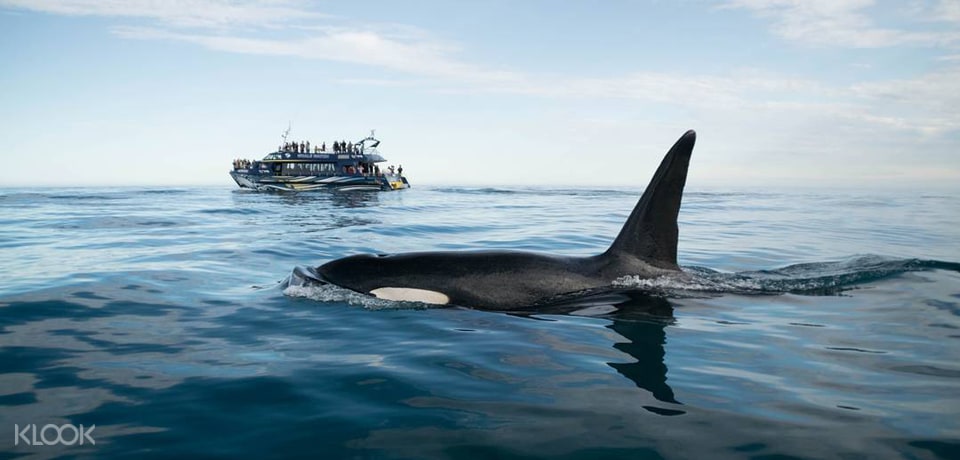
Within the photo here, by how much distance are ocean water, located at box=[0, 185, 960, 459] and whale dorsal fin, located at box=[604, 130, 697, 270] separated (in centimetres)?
41

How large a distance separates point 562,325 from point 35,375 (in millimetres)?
4674

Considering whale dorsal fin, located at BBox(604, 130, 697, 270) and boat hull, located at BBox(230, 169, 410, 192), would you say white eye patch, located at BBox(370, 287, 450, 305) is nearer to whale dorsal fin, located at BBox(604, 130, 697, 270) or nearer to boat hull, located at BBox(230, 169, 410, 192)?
whale dorsal fin, located at BBox(604, 130, 697, 270)

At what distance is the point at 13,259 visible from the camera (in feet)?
39.9

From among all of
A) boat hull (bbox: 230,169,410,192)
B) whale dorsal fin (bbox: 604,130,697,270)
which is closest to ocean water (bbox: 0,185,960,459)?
whale dorsal fin (bbox: 604,130,697,270)

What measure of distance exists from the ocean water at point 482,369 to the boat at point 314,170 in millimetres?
64888

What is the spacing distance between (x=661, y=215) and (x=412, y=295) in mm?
3173

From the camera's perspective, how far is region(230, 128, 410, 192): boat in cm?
7344

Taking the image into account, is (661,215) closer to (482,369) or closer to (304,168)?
(482,369)

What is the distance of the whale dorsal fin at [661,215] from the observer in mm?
7367

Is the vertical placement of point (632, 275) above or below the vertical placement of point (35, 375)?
above

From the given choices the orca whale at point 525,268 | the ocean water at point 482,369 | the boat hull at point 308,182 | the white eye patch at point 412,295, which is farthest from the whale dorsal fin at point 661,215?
the boat hull at point 308,182

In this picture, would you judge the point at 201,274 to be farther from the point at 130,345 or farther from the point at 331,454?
the point at 331,454

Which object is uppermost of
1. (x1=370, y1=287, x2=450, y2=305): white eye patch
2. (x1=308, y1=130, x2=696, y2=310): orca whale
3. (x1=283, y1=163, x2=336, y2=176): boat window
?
(x1=283, y1=163, x2=336, y2=176): boat window

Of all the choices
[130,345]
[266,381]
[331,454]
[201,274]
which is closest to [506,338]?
[266,381]
